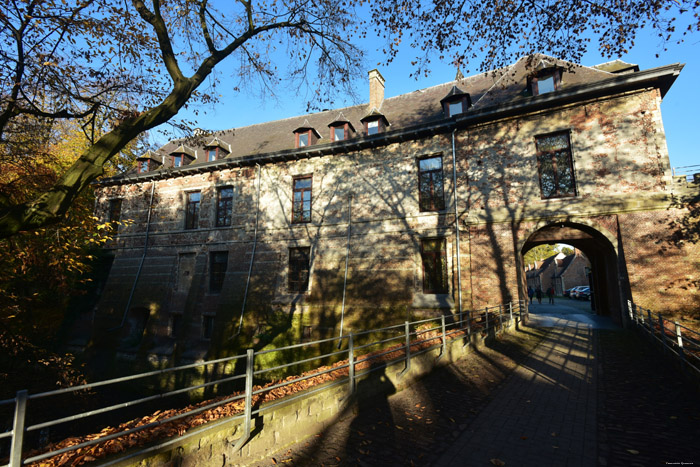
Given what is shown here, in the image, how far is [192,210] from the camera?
19188 millimetres

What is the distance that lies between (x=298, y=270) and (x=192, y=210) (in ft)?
26.2

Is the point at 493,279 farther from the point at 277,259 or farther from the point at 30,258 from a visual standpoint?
the point at 30,258

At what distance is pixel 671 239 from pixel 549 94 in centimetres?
640

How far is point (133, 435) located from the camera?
3564mm

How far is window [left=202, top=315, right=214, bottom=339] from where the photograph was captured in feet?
55.3

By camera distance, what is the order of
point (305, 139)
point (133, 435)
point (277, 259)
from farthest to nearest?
point (305, 139), point (277, 259), point (133, 435)

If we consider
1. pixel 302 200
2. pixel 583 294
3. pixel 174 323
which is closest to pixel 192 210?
pixel 174 323

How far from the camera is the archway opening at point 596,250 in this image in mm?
12926

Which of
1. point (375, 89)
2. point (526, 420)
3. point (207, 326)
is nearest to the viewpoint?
point (526, 420)

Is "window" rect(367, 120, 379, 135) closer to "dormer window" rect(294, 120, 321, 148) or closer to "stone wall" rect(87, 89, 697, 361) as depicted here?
"stone wall" rect(87, 89, 697, 361)

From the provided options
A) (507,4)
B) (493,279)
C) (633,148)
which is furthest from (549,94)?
(493,279)

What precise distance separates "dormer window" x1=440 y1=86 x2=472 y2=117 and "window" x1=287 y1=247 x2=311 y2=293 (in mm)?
9155

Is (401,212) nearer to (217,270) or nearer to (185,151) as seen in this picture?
(217,270)

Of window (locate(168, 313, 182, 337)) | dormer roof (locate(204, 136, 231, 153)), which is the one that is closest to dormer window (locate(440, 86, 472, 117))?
dormer roof (locate(204, 136, 231, 153))
